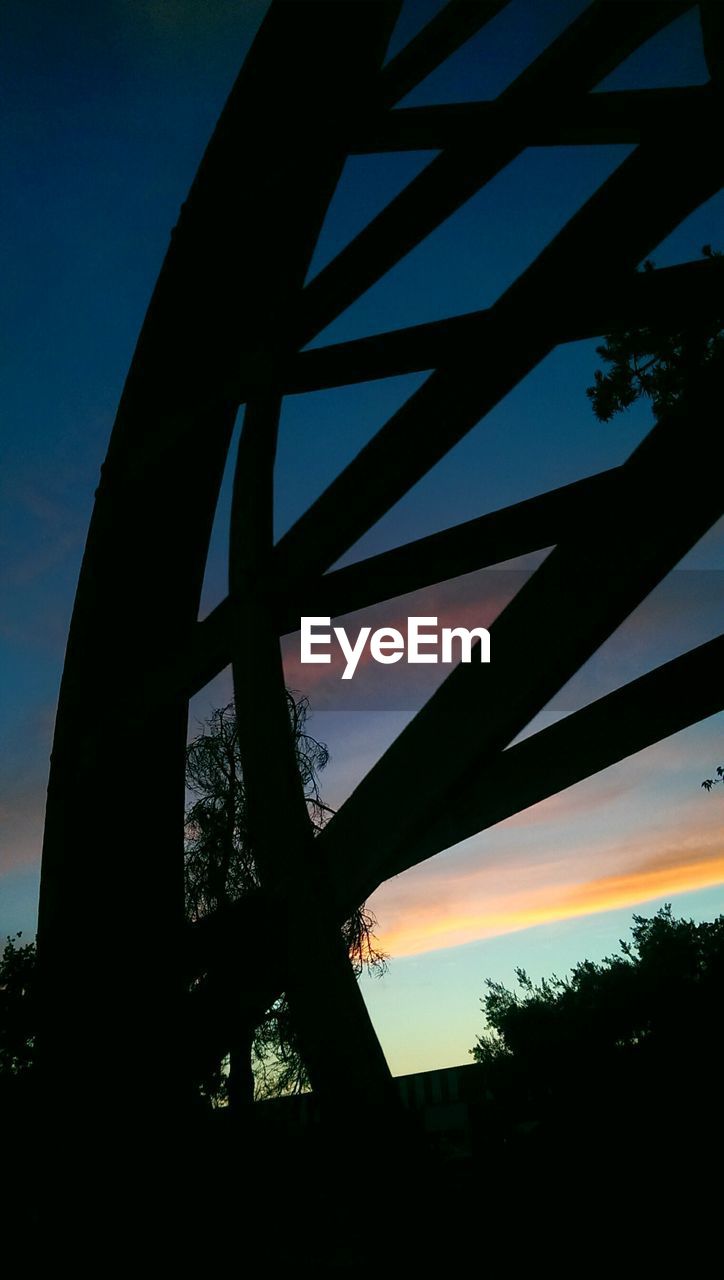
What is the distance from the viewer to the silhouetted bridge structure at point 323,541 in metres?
3.35

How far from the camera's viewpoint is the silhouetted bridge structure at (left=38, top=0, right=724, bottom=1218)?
3352 mm

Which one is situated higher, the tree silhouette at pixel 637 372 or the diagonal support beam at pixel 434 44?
the tree silhouette at pixel 637 372

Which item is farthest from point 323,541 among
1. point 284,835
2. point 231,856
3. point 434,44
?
point 231,856

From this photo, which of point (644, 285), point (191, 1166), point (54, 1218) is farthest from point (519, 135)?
point (54, 1218)

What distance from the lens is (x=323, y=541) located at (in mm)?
4391

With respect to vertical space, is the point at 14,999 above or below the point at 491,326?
below

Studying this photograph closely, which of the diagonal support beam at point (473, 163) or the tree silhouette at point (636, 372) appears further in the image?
the tree silhouette at point (636, 372)

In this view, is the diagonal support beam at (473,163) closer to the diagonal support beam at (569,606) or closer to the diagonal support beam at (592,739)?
the diagonal support beam at (569,606)

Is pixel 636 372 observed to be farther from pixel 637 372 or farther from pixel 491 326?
pixel 491 326

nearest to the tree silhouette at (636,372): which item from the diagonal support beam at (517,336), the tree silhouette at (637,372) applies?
the tree silhouette at (637,372)

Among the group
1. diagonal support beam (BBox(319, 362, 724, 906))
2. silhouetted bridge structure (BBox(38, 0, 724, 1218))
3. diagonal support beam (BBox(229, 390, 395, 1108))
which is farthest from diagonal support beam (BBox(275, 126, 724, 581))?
diagonal support beam (BBox(319, 362, 724, 906))

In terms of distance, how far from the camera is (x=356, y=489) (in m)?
4.22

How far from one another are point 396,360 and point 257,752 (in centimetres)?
223

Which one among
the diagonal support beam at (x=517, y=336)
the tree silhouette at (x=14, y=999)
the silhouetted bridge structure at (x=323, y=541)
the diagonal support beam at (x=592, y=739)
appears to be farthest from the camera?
the tree silhouette at (x=14, y=999)
